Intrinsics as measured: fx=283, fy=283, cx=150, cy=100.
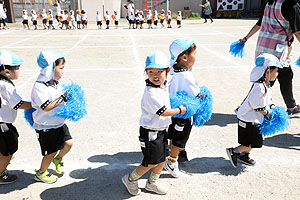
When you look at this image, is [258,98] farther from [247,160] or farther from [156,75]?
[156,75]

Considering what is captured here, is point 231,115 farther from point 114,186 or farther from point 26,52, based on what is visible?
point 26,52

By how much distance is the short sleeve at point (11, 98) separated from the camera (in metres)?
2.87

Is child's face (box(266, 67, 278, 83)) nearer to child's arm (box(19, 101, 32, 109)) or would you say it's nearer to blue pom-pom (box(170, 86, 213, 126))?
blue pom-pom (box(170, 86, 213, 126))

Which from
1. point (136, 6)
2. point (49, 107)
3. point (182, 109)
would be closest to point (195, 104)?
point (182, 109)

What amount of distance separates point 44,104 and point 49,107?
0.19 ft

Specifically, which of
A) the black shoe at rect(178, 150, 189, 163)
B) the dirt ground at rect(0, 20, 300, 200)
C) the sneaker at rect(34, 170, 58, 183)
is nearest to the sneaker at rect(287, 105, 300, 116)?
the dirt ground at rect(0, 20, 300, 200)

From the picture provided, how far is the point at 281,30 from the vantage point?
14.5 feet

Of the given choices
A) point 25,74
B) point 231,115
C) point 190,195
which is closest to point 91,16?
point 25,74

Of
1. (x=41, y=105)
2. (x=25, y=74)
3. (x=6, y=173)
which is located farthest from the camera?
(x=25, y=74)

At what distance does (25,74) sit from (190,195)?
649 centimetres

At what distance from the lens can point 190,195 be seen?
305cm

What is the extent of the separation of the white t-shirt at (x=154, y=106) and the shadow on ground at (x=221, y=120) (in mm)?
2175

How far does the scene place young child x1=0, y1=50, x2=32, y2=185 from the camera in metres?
2.87

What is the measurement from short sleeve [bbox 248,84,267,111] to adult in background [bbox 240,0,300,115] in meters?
1.64
